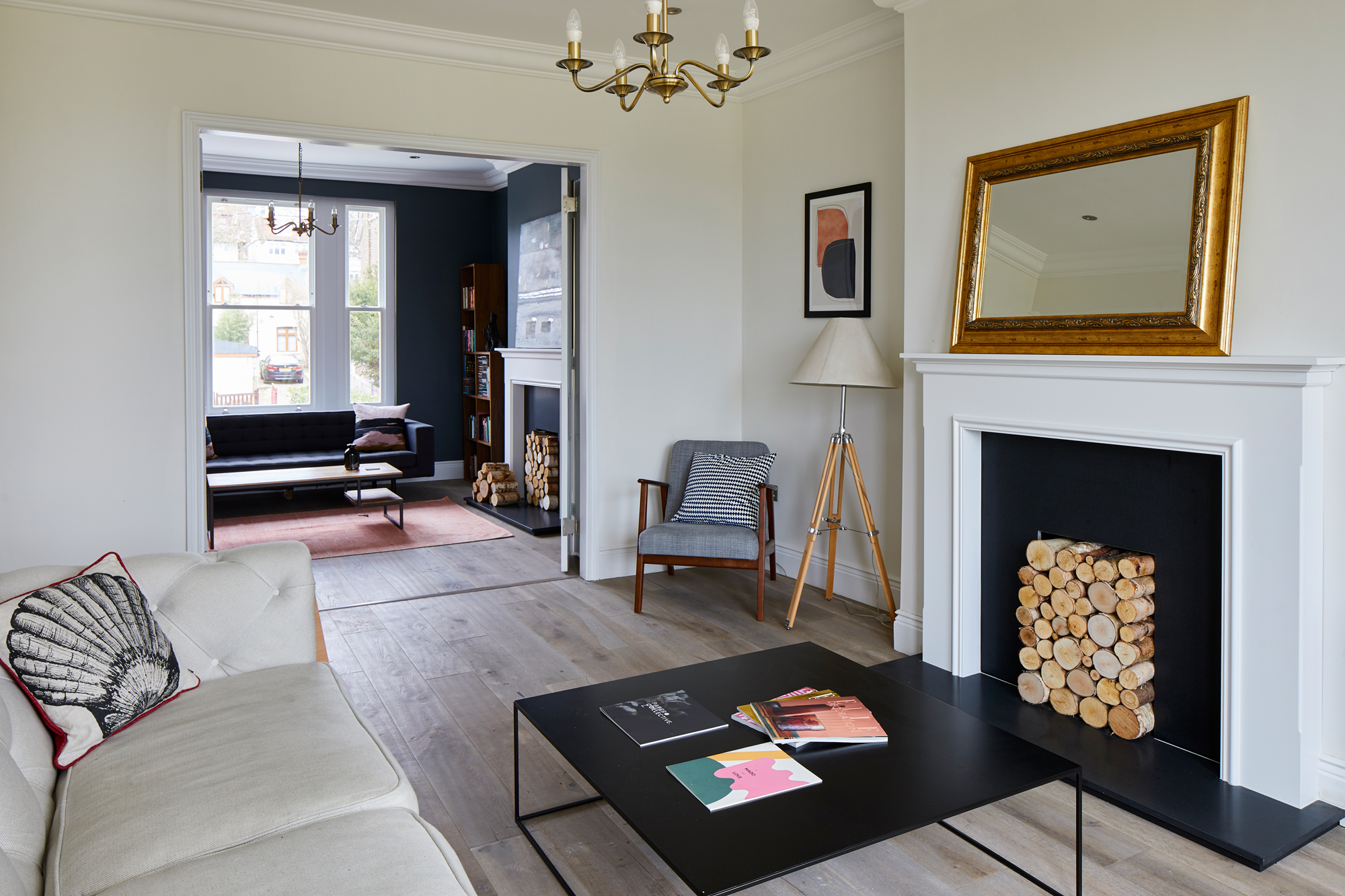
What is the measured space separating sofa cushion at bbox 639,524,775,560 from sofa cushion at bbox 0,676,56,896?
2.82 meters

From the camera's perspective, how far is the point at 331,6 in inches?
160

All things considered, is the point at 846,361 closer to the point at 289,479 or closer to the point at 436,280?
the point at 289,479

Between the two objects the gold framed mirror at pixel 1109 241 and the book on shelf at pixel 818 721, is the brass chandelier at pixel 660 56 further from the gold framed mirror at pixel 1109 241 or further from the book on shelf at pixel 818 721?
the book on shelf at pixel 818 721

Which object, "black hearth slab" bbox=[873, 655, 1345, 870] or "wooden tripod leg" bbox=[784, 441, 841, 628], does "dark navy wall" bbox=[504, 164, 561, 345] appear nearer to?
"wooden tripod leg" bbox=[784, 441, 841, 628]

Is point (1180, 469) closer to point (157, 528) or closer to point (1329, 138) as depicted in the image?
point (1329, 138)

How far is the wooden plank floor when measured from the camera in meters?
2.22

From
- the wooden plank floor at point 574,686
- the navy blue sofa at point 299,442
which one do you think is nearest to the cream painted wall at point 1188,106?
the wooden plank floor at point 574,686

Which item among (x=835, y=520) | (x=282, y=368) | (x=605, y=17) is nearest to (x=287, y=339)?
(x=282, y=368)

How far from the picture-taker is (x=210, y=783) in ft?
5.83

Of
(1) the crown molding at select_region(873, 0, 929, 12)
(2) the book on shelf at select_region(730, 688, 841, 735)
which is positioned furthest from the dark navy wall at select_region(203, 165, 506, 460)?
(2) the book on shelf at select_region(730, 688, 841, 735)

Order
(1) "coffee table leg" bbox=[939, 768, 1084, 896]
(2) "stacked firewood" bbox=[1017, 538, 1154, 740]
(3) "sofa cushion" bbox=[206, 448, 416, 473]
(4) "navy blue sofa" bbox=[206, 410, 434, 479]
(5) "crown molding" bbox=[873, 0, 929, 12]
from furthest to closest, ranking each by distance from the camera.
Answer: (4) "navy blue sofa" bbox=[206, 410, 434, 479] → (3) "sofa cushion" bbox=[206, 448, 416, 473] → (5) "crown molding" bbox=[873, 0, 929, 12] → (2) "stacked firewood" bbox=[1017, 538, 1154, 740] → (1) "coffee table leg" bbox=[939, 768, 1084, 896]

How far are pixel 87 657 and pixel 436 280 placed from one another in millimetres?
6971

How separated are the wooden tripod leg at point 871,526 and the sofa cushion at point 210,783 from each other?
8.36 feet

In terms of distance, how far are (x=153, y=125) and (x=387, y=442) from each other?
419 centimetres
